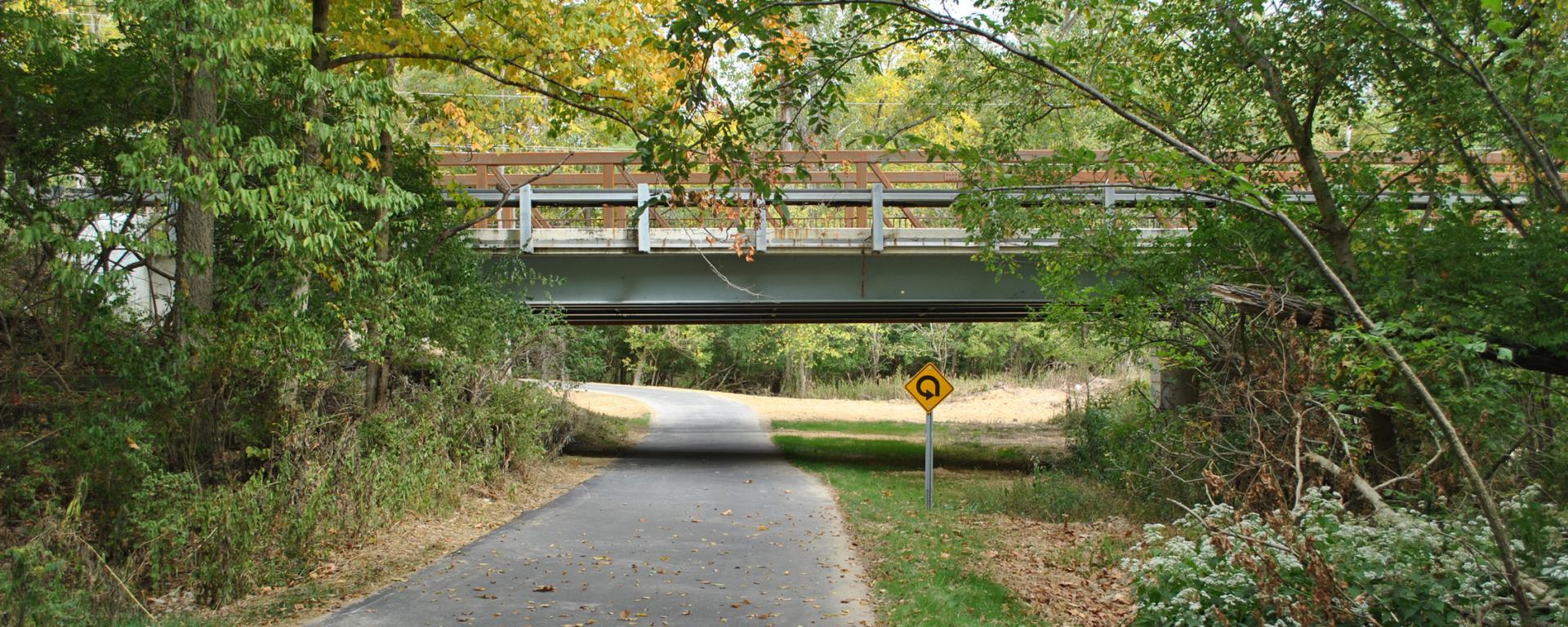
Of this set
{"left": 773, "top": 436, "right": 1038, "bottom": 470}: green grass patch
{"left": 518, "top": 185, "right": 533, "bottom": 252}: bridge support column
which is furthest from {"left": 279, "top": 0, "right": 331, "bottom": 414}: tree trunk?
{"left": 773, "top": 436, "right": 1038, "bottom": 470}: green grass patch

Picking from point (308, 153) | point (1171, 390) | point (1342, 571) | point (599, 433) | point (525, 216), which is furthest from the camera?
point (599, 433)

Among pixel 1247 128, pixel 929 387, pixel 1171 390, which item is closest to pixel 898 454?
pixel 1171 390

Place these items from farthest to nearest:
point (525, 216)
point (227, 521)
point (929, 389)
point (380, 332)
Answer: point (525, 216)
point (929, 389)
point (380, 332)
point (227, 521)

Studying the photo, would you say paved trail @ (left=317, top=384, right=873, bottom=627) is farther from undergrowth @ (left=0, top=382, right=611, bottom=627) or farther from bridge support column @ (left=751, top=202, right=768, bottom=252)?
bridge support column @ (left=751, top=202, right=768, bottom=252)

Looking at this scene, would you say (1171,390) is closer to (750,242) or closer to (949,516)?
(750,242)

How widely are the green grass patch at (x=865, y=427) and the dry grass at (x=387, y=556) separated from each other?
15.7m

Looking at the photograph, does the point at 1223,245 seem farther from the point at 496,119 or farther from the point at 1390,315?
the point at 496,119

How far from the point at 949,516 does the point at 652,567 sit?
4916 mm

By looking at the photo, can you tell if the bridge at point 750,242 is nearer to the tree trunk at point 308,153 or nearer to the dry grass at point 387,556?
the dry grass at point 387,556

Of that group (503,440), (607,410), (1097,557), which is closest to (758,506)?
(503,440)

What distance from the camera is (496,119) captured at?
2091 centimetres

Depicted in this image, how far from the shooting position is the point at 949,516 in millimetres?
13844

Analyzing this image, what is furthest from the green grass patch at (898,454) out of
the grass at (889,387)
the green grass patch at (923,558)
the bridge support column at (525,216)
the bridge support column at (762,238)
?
the grass at (889,387)

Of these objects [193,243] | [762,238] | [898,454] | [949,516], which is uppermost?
[762,238]
